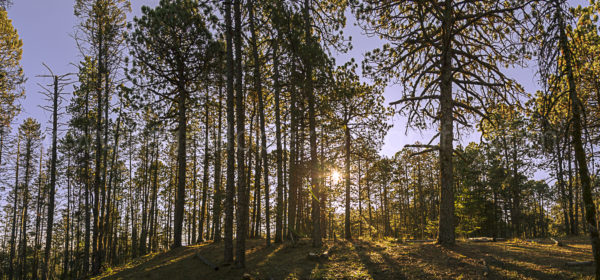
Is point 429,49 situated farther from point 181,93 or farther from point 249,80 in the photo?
point 181,93

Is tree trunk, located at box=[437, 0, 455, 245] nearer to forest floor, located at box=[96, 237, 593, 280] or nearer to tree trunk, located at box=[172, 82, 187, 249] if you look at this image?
forest floor, located at box=[96, 237, 593, 280]

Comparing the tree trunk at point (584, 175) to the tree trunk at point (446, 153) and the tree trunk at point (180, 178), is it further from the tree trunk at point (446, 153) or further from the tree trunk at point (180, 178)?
the tree trunk at point (180, 178)

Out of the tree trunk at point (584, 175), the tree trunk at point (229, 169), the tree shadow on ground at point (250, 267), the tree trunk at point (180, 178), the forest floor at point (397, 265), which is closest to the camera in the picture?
the tree trunk at point (584, 175)

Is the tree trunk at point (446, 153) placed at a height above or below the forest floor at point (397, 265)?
above

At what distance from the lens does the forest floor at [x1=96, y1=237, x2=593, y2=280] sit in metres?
7.43

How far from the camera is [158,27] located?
46.7 ft

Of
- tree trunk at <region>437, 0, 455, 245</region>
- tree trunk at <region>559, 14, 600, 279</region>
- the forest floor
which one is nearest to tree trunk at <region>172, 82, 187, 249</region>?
the forest floor

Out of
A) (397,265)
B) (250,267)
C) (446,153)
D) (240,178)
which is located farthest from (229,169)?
(446,153)

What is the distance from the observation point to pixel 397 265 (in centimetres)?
900

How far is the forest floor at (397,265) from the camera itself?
7.43m

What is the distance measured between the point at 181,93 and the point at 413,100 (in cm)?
1247

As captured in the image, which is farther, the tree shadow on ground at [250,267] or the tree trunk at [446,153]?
the tree trunk at [446,153]

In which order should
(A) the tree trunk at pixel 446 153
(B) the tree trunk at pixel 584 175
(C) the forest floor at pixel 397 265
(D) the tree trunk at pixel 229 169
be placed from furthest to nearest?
(D) the tree trunk at pixel 229 169
(A) the tree trunk at pixel 446 153
(C) the forest floor at pixel 397 265
(B) the tree trunk at pixel 584 175

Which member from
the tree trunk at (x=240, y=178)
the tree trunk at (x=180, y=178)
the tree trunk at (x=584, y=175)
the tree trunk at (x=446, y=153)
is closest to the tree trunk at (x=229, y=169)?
the tree trunk at (x=240, y=178)
